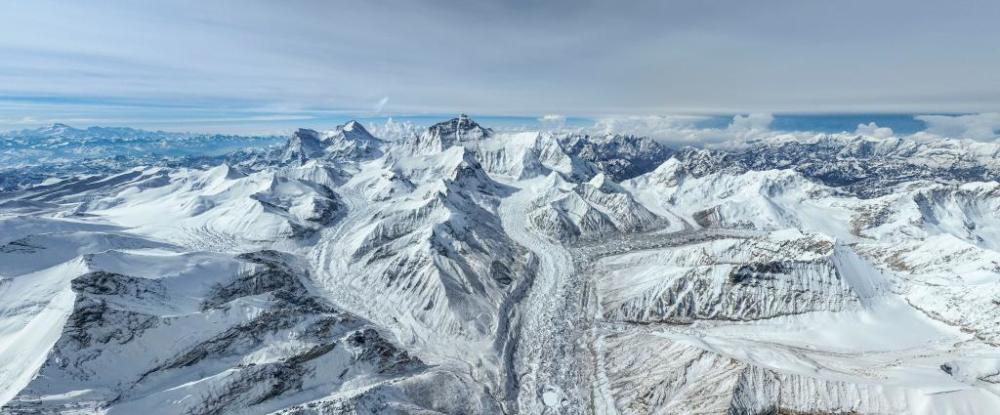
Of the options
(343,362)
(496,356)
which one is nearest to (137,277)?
(343,362)

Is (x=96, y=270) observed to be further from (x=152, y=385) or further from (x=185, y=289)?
(x=152, y=385)

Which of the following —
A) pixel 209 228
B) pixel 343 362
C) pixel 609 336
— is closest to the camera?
pixel 343 362

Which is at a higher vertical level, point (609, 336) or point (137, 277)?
point (137, 277)

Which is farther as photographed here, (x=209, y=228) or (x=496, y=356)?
(x=209, y=228)

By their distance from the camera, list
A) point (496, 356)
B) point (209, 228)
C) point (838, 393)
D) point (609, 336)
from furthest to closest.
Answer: point (209, 228), point (609, 336), point (496, 356), point (838, 393)

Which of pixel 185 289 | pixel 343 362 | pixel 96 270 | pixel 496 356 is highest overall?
pixel 96 270

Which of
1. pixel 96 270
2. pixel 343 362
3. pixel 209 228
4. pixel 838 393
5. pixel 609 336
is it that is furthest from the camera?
pixel 209 228

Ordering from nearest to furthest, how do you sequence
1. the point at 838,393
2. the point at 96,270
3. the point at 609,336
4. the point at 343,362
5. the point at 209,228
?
the point at 838,393 → the point at 343,362 → the point at 96,270 → the point at 609,336 → the point at 209,228

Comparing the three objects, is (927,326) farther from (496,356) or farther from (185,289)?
(185,289)

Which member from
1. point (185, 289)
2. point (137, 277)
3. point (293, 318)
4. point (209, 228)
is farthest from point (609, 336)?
point (209, 228)
